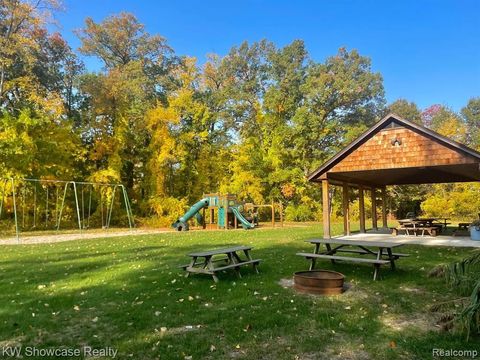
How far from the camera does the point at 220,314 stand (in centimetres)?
515

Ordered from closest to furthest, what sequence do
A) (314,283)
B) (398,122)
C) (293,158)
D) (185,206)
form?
(314,283), (398,122), (185,206), (293,158)

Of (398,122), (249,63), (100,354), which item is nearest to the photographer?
(100,354)

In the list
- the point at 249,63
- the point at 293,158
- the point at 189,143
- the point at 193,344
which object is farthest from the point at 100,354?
the point at 249,63

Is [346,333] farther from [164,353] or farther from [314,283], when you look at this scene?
[164,353]

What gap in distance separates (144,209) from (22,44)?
42.2 feet

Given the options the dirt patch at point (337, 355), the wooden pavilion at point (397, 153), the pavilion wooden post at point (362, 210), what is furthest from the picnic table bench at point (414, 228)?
the dirt patch at point (337, 355)

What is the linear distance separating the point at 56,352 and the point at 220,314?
200 cm

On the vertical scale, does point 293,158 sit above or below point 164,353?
above

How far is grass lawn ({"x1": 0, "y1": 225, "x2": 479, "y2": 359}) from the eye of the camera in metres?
4.11

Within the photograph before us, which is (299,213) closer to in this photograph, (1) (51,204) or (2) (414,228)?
(2) (414,228)

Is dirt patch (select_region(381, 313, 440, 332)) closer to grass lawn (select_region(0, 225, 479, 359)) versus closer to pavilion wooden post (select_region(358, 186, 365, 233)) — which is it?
grass lawn (select_region(0, 225, 479, 359))

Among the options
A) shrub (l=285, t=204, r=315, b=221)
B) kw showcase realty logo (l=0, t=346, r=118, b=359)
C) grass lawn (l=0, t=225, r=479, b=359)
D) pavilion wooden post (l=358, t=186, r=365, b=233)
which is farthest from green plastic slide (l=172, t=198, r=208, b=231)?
kw showcase realty logo (l=0, t=346, r=118, b=359)

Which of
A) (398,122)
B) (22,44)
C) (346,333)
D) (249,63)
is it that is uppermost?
(249,63)

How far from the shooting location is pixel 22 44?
23000mm
